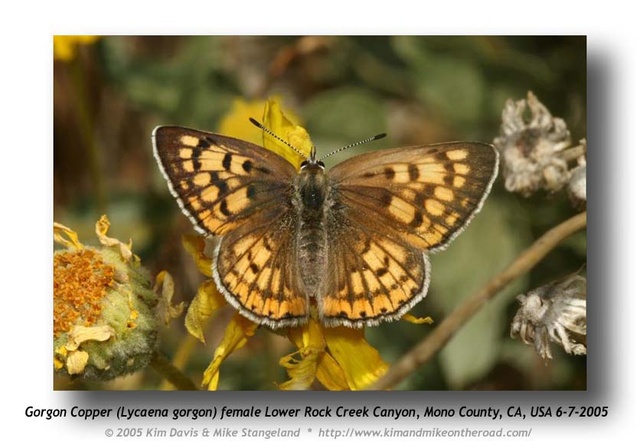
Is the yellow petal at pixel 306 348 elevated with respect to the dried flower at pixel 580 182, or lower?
lower

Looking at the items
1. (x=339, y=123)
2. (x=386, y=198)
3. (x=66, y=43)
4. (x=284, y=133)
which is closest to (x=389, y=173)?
(x=386, y=198)

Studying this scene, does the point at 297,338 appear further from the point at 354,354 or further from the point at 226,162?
the point at 226,162

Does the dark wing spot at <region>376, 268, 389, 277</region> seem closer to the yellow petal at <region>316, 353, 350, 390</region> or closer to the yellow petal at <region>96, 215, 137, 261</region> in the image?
the yellow petal at <region>316, 353, 350, 390</region>

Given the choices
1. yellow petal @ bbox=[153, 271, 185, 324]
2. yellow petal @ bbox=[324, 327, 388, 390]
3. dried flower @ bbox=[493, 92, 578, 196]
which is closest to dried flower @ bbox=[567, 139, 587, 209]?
dried flower @ bbox=[493, 92, 578, 196]

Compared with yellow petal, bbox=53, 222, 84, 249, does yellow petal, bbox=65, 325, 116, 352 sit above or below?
below

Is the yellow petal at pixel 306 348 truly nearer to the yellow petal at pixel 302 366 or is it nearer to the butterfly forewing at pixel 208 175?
the yellow petal at pixel 302 366

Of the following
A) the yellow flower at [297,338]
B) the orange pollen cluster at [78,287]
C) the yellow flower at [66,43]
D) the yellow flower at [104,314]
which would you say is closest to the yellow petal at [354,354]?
the yellow flower at [297,338]

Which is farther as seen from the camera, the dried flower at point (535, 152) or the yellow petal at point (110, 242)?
the dried flower at point (535, 152)
